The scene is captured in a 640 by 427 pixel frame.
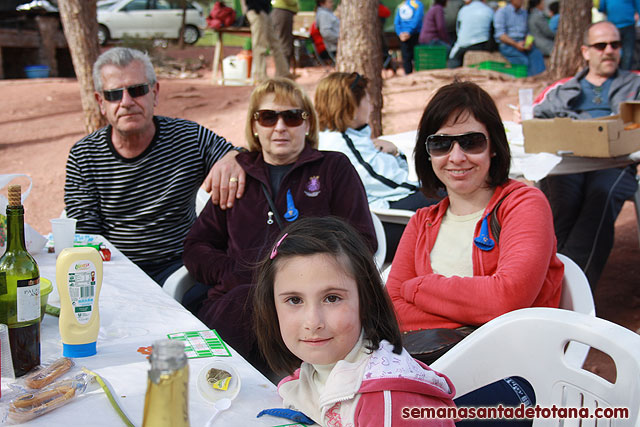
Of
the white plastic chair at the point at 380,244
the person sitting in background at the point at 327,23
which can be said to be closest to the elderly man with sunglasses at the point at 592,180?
the white plastic chair at the point at 380,244

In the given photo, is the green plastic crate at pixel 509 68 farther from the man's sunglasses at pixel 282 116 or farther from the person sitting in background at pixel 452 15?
the man's sunglasses at pixel 282 116

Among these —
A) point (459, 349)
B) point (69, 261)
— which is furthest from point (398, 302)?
point (69, 261)

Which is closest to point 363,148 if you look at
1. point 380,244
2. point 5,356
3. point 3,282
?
point 380,244

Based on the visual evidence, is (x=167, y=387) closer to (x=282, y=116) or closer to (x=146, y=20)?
(x=282, y=116)

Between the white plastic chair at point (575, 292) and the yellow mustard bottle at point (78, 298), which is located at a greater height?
the yellow mustard bottle at point (78, 298)

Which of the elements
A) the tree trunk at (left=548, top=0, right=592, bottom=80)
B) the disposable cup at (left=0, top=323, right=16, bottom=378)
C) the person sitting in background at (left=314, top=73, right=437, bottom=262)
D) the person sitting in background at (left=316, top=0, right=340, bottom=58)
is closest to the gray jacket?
the person sitting in background at (left=314, top=73, right=437, bottom=262)

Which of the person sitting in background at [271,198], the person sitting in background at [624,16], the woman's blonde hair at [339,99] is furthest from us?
the person sitting in background at [624,16]

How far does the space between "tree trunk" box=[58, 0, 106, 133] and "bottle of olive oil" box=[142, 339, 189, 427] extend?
6.61 m

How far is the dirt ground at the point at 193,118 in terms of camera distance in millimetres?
5539

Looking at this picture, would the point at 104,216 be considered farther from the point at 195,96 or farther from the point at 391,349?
the point at 195,96

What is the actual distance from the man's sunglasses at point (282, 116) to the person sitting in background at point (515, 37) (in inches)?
360

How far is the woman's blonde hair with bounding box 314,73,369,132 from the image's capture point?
4125 millimetres

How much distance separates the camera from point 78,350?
64.0 inches

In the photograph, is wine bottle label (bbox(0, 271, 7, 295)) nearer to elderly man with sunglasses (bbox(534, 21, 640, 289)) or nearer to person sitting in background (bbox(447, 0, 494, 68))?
elderly man with sunglasses (bbox(534, 21, 640, 289))
